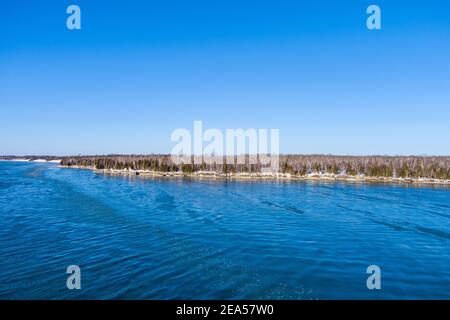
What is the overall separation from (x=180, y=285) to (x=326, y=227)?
18961 millimetres

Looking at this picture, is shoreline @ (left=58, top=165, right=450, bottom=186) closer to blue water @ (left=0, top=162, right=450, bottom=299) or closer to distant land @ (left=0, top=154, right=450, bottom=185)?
distant land @ (left=0, top=154, right=450, bottom=185)

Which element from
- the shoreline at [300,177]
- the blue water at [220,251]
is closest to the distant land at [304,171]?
the shoreline at [300,177]

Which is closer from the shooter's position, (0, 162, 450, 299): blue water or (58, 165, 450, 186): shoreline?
(0, 162, 450, 299): blue water

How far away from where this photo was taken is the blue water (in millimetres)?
17094

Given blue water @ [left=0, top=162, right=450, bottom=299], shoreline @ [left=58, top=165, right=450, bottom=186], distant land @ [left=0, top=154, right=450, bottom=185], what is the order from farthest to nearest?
distant land @ [left=0, top=154, right=450, bottom=185], shoreline @ [left=58, top=165, right=450, bottom=186], blue water @ [left=0, top=162, right=450, bottom=299]

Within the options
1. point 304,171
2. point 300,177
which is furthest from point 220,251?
point 304,171

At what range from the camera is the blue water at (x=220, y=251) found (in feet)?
56.1

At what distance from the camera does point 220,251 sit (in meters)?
23.7

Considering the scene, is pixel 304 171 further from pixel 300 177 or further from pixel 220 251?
pixel 220 251

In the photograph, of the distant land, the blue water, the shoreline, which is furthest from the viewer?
the distant land

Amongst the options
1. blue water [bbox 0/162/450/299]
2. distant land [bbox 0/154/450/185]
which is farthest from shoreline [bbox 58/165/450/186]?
blue water [bbox 0/162/450/299]

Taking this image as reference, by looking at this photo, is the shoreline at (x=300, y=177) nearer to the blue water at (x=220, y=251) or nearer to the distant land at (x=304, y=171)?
the distant land at (x=304, y=171)
